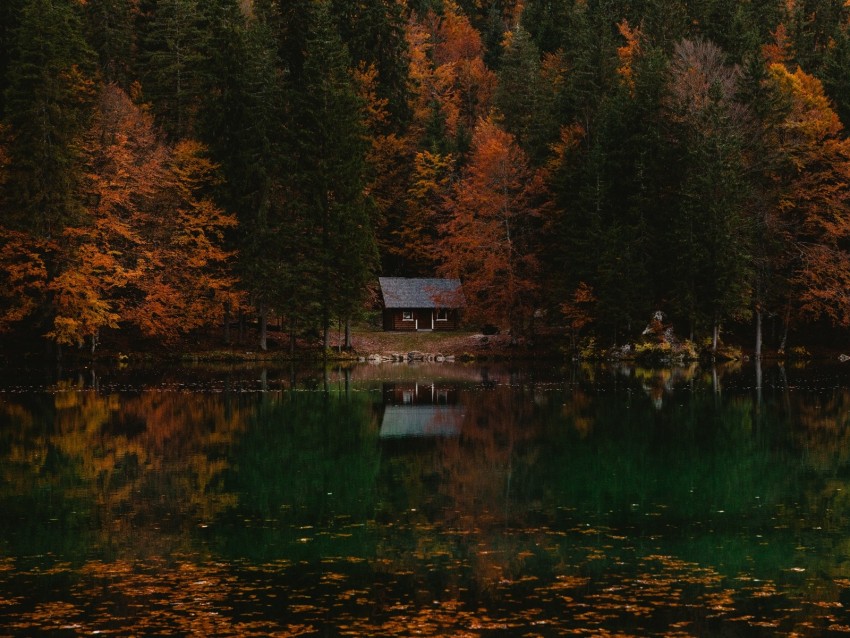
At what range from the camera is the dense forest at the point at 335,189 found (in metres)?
58.2

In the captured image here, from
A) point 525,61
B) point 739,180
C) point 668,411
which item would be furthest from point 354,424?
point 525,61

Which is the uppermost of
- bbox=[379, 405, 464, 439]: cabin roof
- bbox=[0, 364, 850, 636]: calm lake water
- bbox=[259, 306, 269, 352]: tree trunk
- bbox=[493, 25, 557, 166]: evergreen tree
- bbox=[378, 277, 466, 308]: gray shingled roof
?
bbox=[493, 25, 557, 166]: evergreen tree

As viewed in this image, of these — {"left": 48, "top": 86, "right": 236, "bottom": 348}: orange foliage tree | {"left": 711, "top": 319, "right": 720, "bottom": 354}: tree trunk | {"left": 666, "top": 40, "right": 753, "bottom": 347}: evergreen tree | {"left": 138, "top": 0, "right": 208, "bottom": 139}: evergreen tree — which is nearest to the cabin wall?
{"left": 48, "top": 86, "right": 236, "bottom": 348}: orange foliage tree

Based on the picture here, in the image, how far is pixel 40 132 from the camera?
56.8 m

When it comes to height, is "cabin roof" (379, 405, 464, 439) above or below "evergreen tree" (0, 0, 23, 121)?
below

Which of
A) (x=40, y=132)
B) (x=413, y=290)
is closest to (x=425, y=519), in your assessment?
(x=40, y=132)

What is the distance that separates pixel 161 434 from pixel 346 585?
54.9 ft

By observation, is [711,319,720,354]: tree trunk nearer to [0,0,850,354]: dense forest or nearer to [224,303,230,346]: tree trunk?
[0,0,850,354]: dense forest

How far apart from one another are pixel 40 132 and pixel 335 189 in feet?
56.3

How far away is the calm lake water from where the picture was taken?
39.5 ft

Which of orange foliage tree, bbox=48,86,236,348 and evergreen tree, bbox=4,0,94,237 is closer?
evergreen tree, bbox=4,0,94,237

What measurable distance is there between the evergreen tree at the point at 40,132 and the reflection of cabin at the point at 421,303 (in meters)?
26.6

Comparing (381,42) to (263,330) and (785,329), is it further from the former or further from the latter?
(785,329)

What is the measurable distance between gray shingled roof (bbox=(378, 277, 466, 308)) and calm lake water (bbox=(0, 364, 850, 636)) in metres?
40.7
